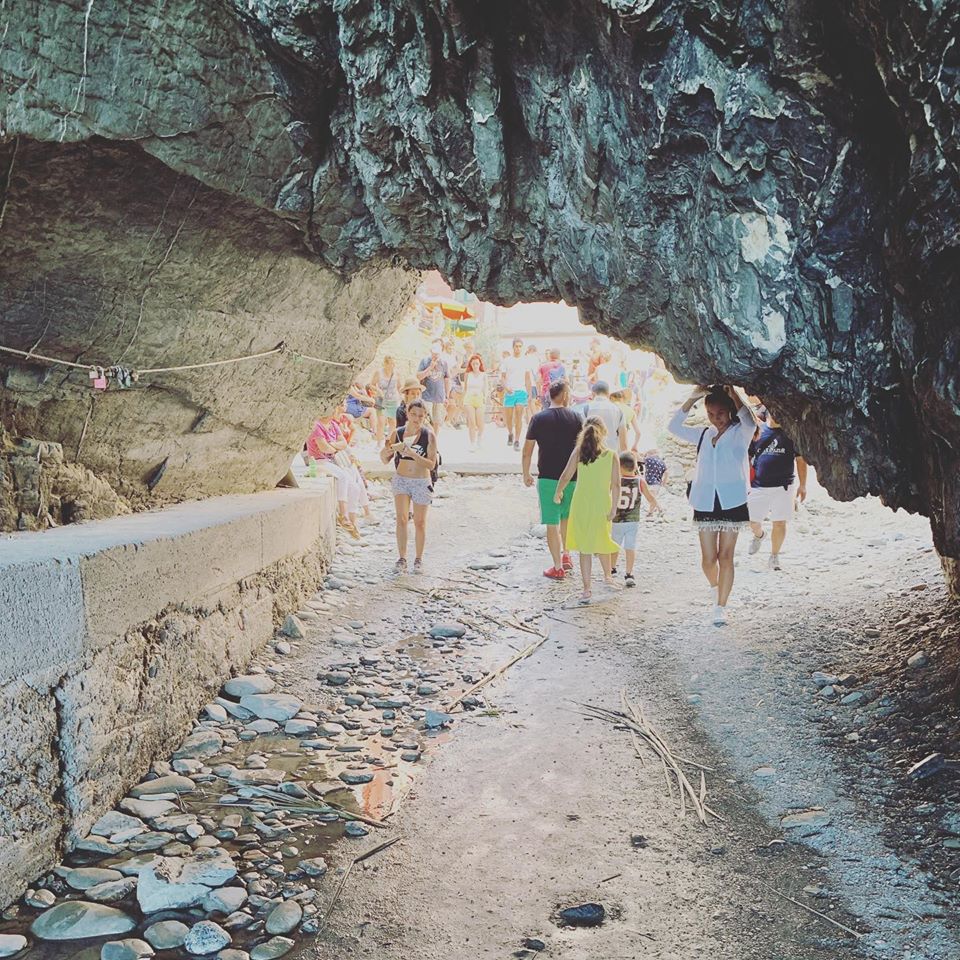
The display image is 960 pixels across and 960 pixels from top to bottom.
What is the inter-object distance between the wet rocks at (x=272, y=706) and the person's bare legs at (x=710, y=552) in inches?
127

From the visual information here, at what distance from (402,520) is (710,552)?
134 inches

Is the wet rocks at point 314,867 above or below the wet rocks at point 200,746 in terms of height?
below

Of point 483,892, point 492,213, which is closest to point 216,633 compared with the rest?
point 483,892

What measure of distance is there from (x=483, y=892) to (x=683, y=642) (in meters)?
3.37

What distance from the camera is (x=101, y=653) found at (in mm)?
3803

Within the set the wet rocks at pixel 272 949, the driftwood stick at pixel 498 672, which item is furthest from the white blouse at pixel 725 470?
the wet rocks at pixel 272 949

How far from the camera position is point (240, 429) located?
696cm

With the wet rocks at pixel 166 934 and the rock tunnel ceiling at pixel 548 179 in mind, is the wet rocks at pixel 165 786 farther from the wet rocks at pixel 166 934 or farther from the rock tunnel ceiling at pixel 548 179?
the rock tunnel ceiling at pixel 548 179

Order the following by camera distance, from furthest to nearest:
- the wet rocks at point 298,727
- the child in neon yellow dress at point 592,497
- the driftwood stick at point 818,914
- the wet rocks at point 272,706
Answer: the child in neon yellow dress at point 592,497 → the wet rocks at point 272,706 → the wet rocks at point 298,727 → the driftwood stick at point 818,914

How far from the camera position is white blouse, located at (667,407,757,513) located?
20.5 ft

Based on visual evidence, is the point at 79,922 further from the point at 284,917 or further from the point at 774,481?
the point at 774,481

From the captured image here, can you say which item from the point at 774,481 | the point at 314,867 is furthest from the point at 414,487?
the point at 314,867

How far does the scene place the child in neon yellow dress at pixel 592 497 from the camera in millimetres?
7477

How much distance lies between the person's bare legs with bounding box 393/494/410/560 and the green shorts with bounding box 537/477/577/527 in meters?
1.41
